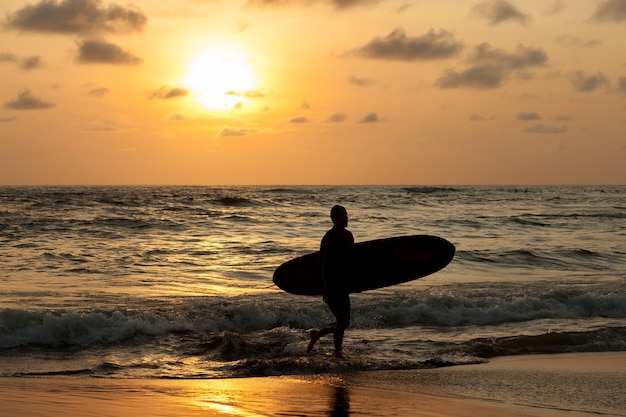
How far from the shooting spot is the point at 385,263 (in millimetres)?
10797

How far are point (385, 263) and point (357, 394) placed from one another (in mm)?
3346

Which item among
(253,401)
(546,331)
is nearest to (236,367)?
(253,401)

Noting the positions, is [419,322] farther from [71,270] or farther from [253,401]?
[71,270]

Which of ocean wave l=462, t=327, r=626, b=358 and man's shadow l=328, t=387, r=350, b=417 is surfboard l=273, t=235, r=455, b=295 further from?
man's shadow l=328, t=387, r=350, b=417

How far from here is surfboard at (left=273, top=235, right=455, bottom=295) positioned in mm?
10742

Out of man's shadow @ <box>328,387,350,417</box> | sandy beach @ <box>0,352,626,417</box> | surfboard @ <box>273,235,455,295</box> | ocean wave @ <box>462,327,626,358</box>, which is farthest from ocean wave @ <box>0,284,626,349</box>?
man's shadow @ <box>328,387,350,417</box>

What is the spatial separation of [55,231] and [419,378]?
75.9 ft

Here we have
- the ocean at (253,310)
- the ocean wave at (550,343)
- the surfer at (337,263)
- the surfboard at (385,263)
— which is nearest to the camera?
the surfer at (337,263)

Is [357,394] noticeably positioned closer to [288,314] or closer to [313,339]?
[313,339]

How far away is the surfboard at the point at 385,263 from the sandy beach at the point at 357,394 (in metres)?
1.92

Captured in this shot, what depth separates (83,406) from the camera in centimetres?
709

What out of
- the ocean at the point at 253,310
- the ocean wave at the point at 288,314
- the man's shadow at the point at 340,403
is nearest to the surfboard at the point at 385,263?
the ocean at the point at 253,310

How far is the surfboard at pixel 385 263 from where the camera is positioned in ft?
35.2

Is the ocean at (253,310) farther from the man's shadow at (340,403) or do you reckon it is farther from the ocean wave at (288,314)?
the man's shadow at (340,403)
